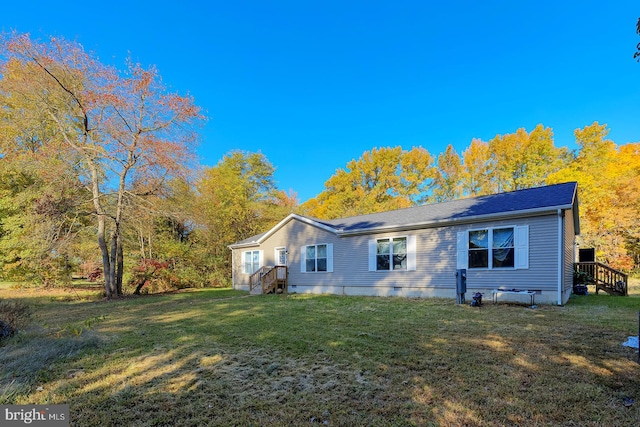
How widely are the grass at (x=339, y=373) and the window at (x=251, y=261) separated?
10.4 meters

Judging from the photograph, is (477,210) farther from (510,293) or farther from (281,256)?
(281,256)

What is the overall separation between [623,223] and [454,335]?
2167 centimetres

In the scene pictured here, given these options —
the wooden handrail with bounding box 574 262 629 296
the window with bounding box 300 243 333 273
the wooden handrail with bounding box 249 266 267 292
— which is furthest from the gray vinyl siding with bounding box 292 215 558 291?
the wooden handrail with bounding box 574 262 629 296

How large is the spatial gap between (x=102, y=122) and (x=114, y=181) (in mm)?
2571

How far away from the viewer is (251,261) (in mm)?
17281

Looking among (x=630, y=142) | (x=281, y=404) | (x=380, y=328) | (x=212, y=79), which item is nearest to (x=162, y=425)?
(x=281, y=404)

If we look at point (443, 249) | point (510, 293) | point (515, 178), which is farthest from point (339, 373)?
point (515, 178)

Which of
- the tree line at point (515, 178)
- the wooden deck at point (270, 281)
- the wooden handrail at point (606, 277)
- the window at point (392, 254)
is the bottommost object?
the wooden deck at point (270, 281)

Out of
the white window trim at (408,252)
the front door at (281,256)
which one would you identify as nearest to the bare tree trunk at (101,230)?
the front door at (281,256)

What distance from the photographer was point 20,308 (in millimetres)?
6410

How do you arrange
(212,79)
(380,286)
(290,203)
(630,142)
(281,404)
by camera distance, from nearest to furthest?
(281,404)
(380,286)
(212,79)
(630,142)
(290,203)

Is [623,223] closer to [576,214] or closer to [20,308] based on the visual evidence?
[576,214]

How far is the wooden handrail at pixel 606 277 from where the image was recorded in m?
10.8

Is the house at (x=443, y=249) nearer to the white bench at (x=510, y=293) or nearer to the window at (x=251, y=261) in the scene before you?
the white bench at (x=510, y=293)
